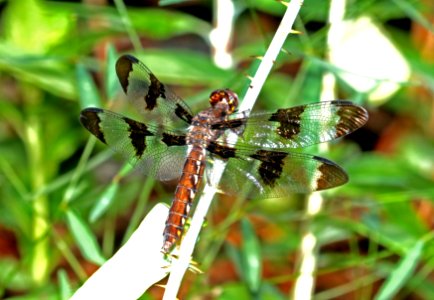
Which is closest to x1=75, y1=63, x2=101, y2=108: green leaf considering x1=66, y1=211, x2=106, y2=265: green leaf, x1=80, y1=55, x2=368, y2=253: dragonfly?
x1=80, y1=55, x2=368, y2=253: dragonfly

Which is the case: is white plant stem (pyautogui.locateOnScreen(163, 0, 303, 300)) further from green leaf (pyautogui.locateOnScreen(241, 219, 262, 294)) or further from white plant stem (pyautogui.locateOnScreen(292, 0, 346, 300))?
white plant stem (pyautogui.locateOnScreen(292, 0, 346, 300))

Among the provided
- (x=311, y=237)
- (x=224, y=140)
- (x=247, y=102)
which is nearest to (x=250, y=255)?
(x=224, y=140)

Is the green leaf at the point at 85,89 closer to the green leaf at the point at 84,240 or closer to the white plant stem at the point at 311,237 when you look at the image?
the green leaf at the point at 84,240

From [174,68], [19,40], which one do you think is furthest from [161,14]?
[19,40]

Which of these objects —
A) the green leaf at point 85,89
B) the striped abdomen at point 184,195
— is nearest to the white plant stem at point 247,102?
the striped abdomen at point 184,195

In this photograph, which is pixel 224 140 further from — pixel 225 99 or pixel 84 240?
pixel 84 240

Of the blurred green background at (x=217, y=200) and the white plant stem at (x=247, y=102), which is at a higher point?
the blurred green background at (x=217, y=200)

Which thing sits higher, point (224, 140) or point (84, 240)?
point (224, 140)

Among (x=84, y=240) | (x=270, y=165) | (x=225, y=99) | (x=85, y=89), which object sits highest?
(x=85, y=89)
